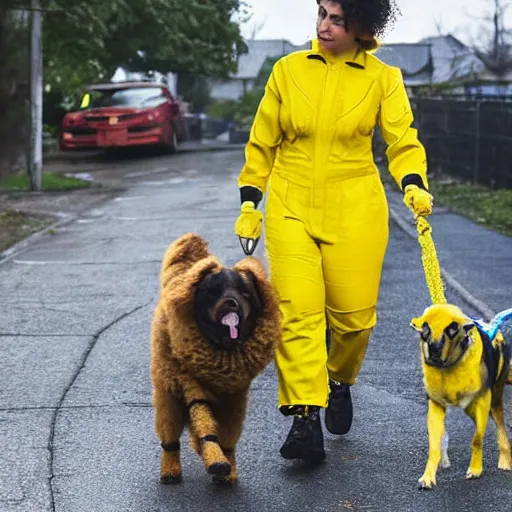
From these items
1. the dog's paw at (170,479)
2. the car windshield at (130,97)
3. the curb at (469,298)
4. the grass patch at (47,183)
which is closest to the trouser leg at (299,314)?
the dog's paw at (170,479)

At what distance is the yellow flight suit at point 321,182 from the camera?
539cm

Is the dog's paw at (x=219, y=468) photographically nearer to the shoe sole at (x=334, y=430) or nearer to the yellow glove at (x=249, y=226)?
the yellow glove at (x=249, y=226)

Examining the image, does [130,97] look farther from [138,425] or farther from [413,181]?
[413,181]

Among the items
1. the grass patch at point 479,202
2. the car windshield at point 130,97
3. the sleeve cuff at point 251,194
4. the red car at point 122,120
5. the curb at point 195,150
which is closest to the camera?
the sleeve cuff at point 251,194

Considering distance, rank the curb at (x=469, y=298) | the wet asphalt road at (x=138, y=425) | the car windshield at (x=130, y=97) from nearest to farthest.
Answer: the wet asphalt road at (x=138, y=425) → the curb at (x=469, y=298) → the car windshield at (x=130, y=97)

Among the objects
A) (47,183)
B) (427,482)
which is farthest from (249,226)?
(47,183)

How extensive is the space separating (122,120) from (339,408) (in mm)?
22354

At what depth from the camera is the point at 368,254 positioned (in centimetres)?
554

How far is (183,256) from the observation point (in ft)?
17.0

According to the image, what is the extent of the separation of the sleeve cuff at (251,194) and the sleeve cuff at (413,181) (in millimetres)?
644

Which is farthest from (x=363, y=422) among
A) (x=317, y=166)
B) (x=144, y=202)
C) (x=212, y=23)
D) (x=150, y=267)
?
(x=212, y=23)

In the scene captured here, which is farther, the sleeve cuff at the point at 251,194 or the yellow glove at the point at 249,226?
the sleeve cuff at the point at 251,194

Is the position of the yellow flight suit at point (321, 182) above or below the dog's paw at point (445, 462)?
above

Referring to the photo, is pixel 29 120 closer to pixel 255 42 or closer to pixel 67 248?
pixel 67 248
